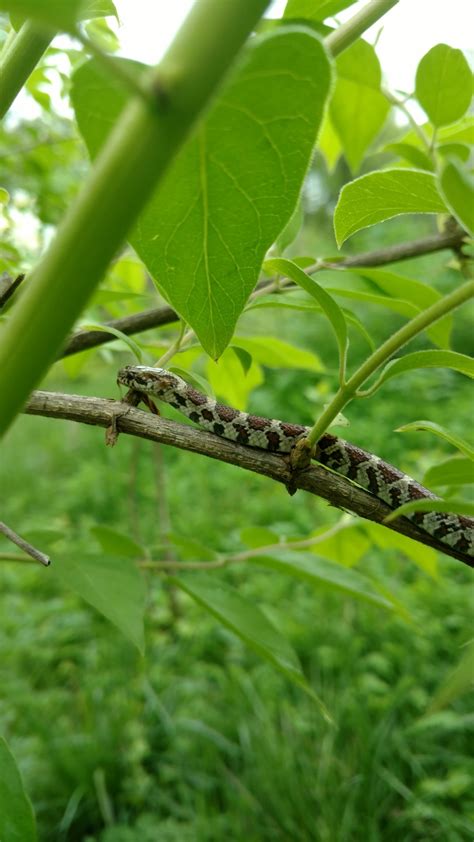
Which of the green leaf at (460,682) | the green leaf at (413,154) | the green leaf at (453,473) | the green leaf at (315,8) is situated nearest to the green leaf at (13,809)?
→ the green leaf at (460,682)

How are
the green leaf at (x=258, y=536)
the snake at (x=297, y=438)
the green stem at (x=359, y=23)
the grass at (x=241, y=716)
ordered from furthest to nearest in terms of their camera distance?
the grass at (x=241, y=716) → the snake at (x=297, y=438) → the green leaf at (x=258, y=536) → the green stem at (x=359, y=23)

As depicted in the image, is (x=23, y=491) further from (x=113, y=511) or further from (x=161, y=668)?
(x=161, y=668)

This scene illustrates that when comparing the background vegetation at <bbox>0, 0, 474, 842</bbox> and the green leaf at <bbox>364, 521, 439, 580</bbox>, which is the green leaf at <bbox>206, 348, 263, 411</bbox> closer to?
the background vegetation at <bbox>0, 0, 474, 842</bbox>

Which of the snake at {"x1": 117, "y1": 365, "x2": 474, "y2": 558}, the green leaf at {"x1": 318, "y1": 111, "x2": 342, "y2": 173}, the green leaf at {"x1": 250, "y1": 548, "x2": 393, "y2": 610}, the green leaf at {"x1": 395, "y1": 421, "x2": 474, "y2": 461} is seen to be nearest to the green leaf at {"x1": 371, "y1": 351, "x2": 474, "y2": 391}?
the green leaf at {"x1": 395, "y1": 421, "x2": 474, "y2": 461}

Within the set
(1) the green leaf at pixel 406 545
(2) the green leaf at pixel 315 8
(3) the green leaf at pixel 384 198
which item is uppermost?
(2) the green leaf at pixel 315 8

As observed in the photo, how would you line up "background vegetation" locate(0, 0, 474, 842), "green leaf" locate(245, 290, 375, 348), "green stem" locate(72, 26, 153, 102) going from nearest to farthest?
"green stem" locate(72, 26, 153, 102) → "green leaf" locate(245, 290, 375, 348) → "background vegetation" locate(0, 0, 474, 842)

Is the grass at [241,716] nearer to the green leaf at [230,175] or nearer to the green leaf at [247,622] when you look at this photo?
the green leaf at [247,622]
